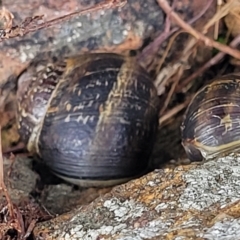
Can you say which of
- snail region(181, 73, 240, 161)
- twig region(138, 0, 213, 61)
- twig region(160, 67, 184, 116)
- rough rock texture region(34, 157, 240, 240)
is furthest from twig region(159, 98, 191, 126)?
rough rock texture region(34, 157, 240, 240)

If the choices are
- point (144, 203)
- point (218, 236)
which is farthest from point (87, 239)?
point (218, 236)

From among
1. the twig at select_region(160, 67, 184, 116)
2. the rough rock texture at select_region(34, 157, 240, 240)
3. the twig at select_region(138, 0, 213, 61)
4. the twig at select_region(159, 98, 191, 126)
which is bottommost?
the rough rock texture at select_region(34, 157, 240, 240)

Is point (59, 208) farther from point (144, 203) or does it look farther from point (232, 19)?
point (232, 19)

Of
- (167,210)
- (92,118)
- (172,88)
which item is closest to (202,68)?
(172,88)

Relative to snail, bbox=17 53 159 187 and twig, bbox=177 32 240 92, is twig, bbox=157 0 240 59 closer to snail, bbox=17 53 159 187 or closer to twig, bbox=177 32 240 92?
twig, bbox=177 32 240 92

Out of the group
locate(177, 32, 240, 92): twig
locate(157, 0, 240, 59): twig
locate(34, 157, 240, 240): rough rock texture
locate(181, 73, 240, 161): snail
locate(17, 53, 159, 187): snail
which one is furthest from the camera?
locate(177, 32, 240, 92): twig

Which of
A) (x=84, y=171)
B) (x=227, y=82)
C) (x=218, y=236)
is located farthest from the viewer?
(x=84, y=171)

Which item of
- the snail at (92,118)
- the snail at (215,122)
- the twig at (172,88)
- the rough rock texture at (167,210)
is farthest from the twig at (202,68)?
the rough rock texture at (167,210)
